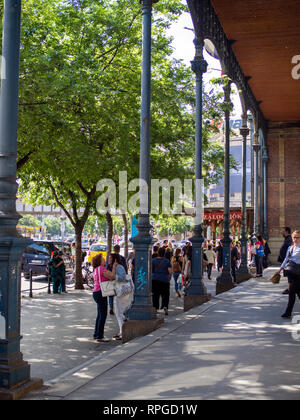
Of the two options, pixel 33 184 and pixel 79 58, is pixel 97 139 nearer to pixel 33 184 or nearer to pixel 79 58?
pixel 79 58

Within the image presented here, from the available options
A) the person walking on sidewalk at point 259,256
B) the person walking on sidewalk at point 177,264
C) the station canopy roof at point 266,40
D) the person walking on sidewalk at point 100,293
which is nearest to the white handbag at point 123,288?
the person walking on sidewalk at point 100,293

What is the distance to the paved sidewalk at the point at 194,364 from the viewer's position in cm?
511

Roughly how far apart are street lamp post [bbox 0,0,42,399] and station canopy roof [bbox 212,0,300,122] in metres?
13.0

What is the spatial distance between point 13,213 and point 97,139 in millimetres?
10953

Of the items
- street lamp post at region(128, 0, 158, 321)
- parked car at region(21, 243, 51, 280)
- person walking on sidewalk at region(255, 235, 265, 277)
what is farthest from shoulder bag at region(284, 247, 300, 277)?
parked car at region(21, 243, 51, 280)

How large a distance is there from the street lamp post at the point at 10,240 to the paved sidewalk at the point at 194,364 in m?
0.31

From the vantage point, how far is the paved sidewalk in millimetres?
5105

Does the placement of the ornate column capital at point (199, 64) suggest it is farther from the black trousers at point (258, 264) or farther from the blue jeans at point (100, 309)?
the black trousers at point (258, 264)

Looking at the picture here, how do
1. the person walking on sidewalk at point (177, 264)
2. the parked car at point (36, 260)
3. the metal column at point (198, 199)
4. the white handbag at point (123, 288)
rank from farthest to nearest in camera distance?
the parked car at point (36, 260) < the person walking on sidewalk at point (177, 264) < the metal column at point (198, 199) < the white handbag at point (123, 288)

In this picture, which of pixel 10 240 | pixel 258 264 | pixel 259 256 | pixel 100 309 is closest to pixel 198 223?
pixel 100 309

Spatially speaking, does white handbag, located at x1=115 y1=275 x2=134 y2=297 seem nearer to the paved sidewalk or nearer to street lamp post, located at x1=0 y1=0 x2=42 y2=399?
the paved sidewalk

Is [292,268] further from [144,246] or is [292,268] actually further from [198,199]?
[198,199]

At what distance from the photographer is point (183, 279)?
56.0 feet

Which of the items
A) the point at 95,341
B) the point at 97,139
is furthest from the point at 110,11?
the point at 95,341
